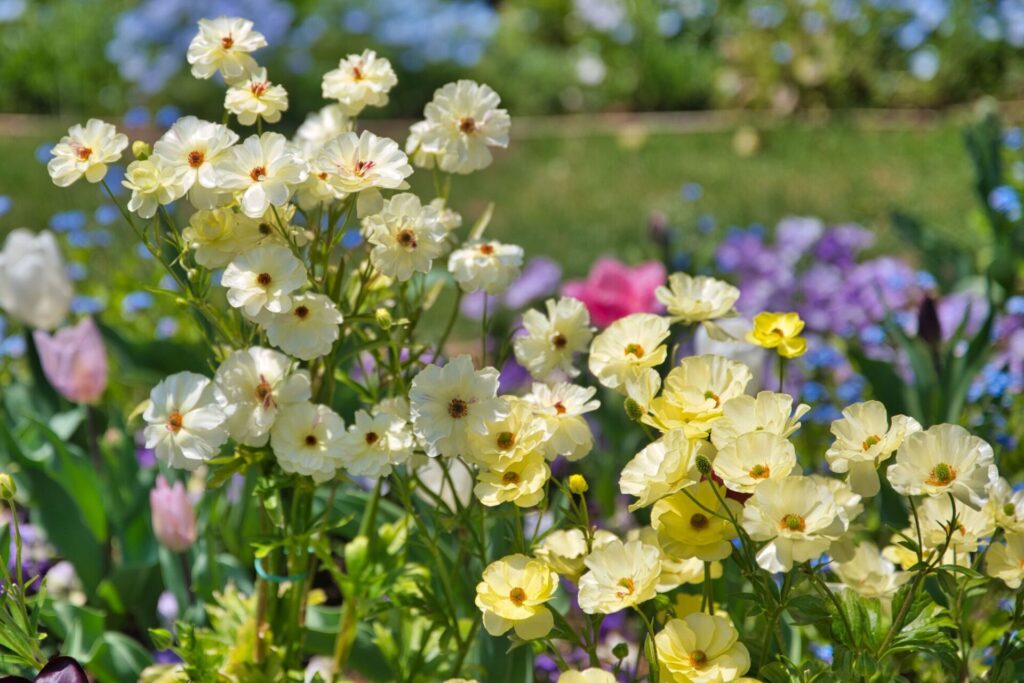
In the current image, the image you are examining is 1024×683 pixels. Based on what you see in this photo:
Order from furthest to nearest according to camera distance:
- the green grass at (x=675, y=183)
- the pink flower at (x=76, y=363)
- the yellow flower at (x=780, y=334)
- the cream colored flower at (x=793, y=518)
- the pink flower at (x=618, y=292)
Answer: the green grass at (x=675, y=183) → the pink flower at (x=618, y=292) → the pink flower at (x=76, y=363) → the yellow flower at (x=780, y=334) → the cream colored flower at (x=793, y=518)

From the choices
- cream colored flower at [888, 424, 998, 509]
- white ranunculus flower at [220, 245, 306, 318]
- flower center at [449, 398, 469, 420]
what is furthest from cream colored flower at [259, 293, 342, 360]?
cream colored flower at [888, 424, 998, 509]

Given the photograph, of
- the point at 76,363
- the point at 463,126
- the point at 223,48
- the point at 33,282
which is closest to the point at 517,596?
the point at 463,126

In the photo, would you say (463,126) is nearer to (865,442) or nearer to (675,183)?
(865,442)

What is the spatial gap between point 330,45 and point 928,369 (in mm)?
4019

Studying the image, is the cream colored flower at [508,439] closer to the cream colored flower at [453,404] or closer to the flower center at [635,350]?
the cream colored flower at [453,404]

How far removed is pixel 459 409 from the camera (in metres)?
0.94

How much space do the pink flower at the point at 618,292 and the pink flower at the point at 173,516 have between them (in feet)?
2.36

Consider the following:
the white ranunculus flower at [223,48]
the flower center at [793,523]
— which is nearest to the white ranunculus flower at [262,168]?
the white ranunculus flower at [223,48]

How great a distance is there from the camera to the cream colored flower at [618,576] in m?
0.87

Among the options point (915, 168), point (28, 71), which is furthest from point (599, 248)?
point (28, 71)

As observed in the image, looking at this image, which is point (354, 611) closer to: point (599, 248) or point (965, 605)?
point (965, 605)

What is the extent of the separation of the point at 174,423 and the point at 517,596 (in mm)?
327

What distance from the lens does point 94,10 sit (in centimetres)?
542

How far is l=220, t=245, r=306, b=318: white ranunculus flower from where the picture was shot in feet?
3.10
